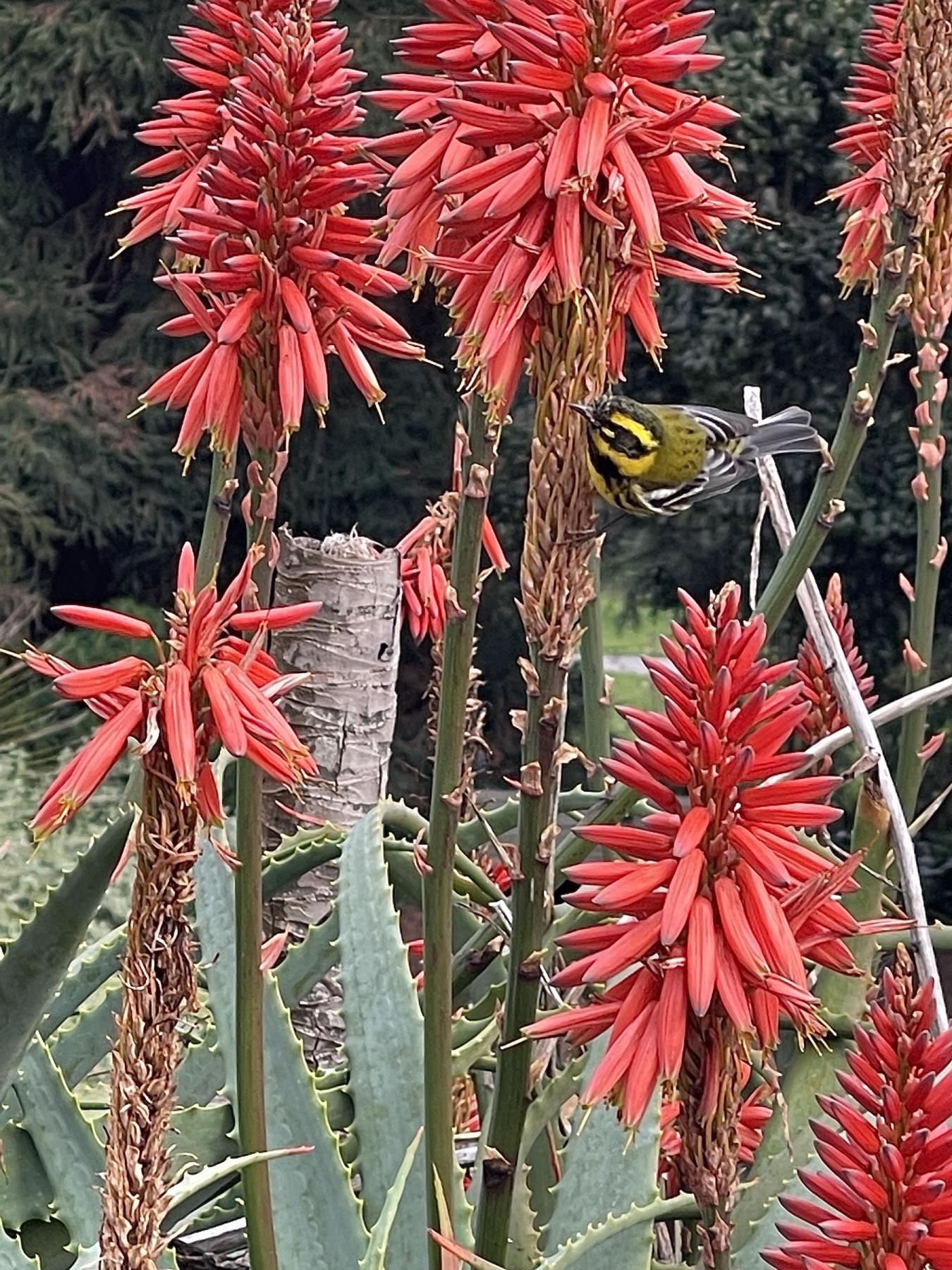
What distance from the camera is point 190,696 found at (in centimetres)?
80

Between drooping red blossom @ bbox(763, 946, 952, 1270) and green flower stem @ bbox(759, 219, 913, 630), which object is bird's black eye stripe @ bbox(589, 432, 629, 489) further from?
drooping red blossom @ bbox(763, 946, 952, 1270)

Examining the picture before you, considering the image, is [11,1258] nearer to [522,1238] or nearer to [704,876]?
[522,1238]

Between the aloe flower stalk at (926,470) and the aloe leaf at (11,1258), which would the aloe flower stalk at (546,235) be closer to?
the aloe leaf at (11,1258)

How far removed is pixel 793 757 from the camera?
83cm

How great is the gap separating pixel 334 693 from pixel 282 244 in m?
0.83

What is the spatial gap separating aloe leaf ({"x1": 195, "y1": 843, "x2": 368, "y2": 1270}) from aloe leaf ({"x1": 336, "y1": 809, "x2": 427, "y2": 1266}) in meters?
0.04

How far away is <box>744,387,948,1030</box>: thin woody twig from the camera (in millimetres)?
932

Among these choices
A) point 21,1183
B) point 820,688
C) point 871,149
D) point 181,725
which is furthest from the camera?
point 871,149

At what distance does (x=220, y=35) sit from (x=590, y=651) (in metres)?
0.59

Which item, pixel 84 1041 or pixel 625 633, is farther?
pixel 625 633

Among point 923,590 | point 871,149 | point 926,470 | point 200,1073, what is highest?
point 871,149

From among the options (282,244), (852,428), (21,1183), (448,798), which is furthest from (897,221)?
(21,1183)

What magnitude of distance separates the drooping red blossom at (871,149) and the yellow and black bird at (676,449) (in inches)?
6.7

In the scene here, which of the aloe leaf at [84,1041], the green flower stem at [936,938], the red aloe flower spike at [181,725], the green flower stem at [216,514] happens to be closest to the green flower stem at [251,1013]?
the red aloe flower spike at [181,725]
